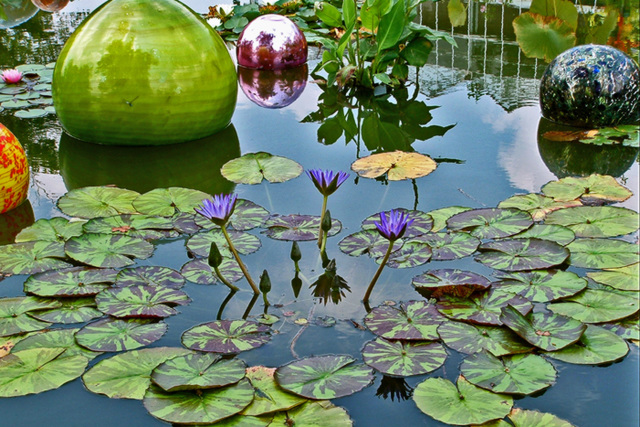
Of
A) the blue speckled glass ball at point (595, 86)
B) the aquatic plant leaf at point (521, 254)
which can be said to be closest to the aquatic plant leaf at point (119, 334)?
the aquatic plant leaf at point (521, 254)

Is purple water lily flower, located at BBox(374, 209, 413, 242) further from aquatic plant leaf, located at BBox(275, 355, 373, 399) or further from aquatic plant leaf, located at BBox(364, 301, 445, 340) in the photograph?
aquatic plant leaf, located at BBox(275, 355, 373, 399)

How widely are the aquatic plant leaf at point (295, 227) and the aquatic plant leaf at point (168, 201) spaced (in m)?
0.31

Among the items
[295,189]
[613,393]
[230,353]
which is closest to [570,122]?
[295,189]

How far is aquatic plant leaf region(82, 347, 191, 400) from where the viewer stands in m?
1.48

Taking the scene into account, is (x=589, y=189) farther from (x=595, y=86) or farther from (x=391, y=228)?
(x=391, y=228)

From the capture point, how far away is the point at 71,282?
1.90 meters

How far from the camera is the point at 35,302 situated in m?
1.82

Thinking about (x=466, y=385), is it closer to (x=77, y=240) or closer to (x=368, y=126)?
(x=77, y=240)

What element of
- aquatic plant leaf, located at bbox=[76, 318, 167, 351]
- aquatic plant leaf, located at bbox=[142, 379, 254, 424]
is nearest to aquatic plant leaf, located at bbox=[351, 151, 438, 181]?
aquatic plant leaf, located at bbox=[76, 318, 167, 351]

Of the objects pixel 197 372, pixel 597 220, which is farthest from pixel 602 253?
pixel 197 372

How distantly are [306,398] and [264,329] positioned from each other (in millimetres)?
309

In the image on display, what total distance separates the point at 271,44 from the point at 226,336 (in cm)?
307

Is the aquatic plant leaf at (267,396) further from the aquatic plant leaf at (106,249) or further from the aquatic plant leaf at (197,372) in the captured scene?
the aquatic plant leaf at (106,249)

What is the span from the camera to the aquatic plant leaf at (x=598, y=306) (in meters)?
1.71
